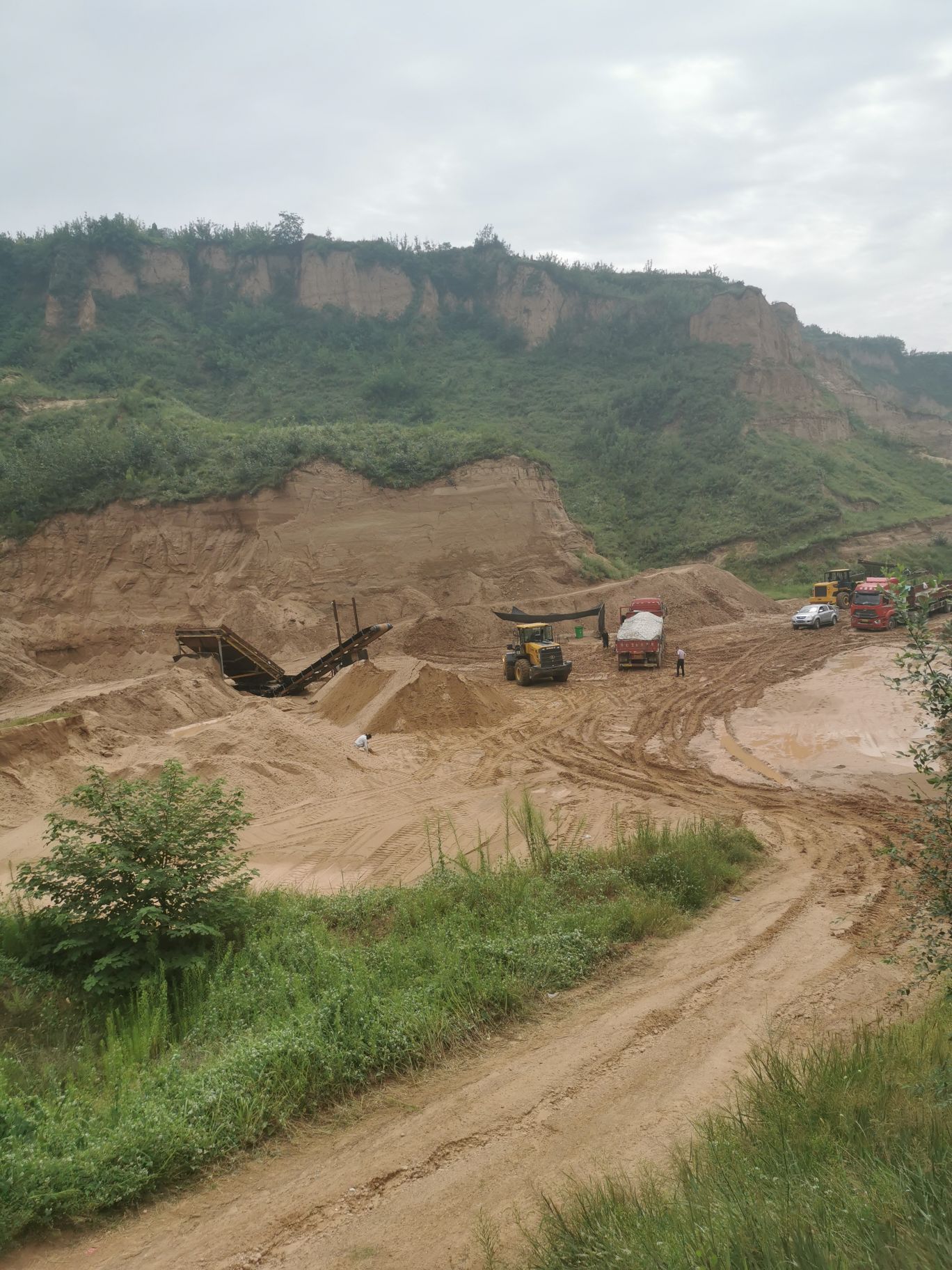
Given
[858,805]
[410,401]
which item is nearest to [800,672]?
[858,805]

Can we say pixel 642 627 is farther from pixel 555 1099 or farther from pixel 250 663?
pixel 555 1099

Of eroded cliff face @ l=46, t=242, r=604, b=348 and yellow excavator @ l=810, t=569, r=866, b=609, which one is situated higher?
eroded cliff face @ l=46, t=242, r=604, b=348

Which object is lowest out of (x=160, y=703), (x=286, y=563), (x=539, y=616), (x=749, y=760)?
(x=749, y=760)

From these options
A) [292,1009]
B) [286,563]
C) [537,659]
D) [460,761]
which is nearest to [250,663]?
[537,659]

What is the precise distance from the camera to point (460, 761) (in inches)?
754

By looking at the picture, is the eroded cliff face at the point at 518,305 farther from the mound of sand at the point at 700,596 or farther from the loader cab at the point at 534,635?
the loader cab at the point at 534,635

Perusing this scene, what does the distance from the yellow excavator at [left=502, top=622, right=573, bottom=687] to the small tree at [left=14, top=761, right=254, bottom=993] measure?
1949 centimetres

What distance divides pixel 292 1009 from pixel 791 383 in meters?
69.2

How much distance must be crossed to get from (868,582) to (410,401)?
44923mm

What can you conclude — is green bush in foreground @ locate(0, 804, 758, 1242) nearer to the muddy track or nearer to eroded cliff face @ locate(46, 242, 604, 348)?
the muddy track

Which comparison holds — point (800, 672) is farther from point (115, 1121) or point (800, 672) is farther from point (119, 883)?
point (115, 1121)

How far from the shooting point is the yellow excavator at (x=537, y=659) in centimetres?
2809

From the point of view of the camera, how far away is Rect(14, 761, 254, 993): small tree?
314 inches

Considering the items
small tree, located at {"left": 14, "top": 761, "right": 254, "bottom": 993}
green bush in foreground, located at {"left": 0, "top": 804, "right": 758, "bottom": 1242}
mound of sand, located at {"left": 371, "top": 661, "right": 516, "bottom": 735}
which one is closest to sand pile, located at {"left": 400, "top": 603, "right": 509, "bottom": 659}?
mound of sand, located at {"left": 371, "top": 661, "right": 516, "bottom": 735}
